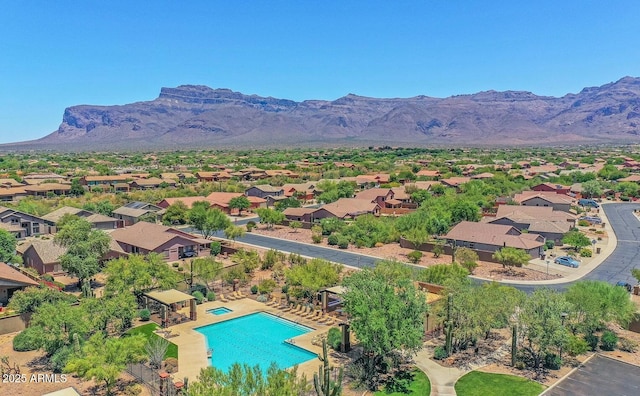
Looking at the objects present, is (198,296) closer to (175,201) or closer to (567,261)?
(567,261)

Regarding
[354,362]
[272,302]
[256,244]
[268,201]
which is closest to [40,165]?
[268,201]

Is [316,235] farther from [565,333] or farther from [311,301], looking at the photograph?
[565,333]

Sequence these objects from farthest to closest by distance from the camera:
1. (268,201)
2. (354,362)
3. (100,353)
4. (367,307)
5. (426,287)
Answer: (268,201) → (426,287) → (354,362) → (367,307) → (100,353)

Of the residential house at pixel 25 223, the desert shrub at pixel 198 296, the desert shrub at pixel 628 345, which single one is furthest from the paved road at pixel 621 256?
the residential house at pixel 25 223

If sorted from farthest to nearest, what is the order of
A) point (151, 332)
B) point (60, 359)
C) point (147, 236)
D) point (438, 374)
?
point (147, 236)
point (151, 332)
point (438, 374)
point (60, 359)

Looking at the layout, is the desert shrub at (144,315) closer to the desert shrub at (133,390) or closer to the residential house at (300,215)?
the desert shrub at (133,390)

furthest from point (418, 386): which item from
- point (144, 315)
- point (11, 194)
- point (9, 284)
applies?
point (11, 194)

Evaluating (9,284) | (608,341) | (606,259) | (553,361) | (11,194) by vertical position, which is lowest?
(606,259)
